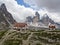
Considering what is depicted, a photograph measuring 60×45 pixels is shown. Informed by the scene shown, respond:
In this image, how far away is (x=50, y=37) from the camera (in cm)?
16062

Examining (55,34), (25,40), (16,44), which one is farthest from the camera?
(55,34)

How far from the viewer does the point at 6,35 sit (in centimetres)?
17050

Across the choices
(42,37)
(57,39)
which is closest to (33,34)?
(42,37)

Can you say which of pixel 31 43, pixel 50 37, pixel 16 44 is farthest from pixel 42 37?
pixel 16 44

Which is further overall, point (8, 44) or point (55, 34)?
point (55, 34)

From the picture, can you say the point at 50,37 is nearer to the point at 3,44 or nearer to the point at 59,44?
the point at 59,44

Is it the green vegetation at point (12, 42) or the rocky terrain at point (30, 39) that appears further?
the rocky terrain at point (30, 39)

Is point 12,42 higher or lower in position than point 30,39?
lower

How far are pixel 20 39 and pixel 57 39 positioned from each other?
2976 cm

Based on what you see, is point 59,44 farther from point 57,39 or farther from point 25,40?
point 25,40

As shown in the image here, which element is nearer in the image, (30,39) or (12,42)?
(12,42)

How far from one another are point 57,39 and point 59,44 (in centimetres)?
1265

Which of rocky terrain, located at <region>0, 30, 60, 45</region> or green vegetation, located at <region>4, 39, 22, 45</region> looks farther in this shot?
rocky terrain, located at <region>0, 30, 60, 45</region>

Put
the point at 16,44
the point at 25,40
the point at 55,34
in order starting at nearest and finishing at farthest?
the point at 16,44 → the point at 25,40 → the point at 55,34
